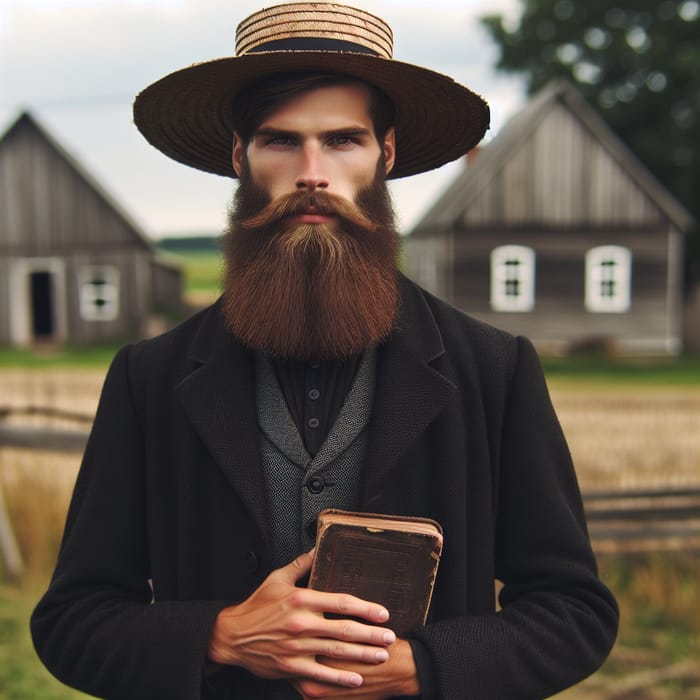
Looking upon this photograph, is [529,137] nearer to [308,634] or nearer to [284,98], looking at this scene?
[284,98]

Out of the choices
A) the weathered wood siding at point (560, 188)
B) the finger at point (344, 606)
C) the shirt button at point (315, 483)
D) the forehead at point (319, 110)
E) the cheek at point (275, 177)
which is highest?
the weathered wood siding at point (560, 188)

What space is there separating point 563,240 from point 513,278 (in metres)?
1.63

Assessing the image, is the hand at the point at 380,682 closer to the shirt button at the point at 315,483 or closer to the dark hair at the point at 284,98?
the shirt button at the point at 315,483

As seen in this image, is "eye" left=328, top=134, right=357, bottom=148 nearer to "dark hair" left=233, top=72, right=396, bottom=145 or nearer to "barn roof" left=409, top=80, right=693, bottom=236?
"dark hair" left=233, top=72, right=396, bottom=145

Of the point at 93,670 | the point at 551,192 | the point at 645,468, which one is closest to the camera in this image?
the point at 93,670

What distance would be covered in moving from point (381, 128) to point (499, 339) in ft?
2.04

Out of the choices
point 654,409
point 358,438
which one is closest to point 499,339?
point 358,438

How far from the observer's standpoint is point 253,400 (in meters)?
1.87

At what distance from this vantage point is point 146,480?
190cm

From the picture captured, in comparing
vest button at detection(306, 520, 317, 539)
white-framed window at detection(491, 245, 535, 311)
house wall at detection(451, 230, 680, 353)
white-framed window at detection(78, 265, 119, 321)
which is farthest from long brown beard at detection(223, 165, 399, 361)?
white-framed window at detection(78, 265, 119, 321)

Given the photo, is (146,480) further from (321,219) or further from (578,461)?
(578,461)

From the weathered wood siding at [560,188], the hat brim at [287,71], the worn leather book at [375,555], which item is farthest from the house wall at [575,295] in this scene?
the worn leather book at [375,555]

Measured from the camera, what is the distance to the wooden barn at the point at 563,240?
19562 millimetres

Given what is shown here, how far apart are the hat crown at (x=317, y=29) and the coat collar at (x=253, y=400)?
67 cm
